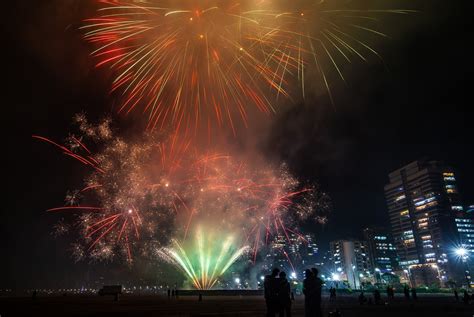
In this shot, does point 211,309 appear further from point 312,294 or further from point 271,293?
point 312,294

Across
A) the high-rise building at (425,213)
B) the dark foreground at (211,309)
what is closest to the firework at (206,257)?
the dark foreground at (211,309)

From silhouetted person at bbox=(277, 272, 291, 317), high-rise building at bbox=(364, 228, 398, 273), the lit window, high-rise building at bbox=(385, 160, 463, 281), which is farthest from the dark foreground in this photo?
the lit window

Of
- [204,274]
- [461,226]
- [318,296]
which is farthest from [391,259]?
[318,296]

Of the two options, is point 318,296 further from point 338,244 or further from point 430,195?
point 338,244

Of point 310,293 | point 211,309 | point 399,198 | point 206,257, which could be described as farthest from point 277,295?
point 399,198

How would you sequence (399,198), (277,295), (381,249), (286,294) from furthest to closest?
(399,198) → (381,249) → (286,294) → (277,295)

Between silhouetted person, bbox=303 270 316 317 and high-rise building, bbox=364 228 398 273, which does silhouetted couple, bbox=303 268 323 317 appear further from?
high-rise building, bbox=364 228 398 273
